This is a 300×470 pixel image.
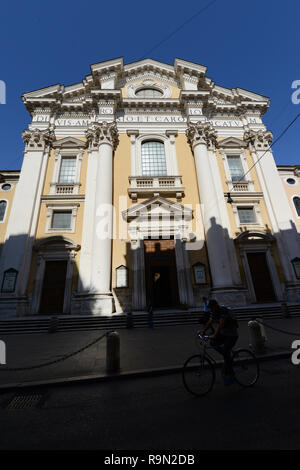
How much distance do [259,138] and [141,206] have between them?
38.7ft

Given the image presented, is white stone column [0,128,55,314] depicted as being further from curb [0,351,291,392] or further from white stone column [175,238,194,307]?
white stone column [175,238,194,307]

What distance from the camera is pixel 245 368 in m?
4.14

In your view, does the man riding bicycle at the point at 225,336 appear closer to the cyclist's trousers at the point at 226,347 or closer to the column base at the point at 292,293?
the cyclist's trousers at the point at 226,347

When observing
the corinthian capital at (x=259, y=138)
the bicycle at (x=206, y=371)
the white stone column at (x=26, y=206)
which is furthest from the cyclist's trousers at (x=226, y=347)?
the corinthian capital at (x=259, y=138)

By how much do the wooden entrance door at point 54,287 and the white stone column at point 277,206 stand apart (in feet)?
46.4

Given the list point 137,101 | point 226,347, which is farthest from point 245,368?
point 137,101

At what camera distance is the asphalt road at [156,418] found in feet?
8.41

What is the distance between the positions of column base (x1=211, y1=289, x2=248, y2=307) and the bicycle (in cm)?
801

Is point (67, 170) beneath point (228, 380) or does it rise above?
above

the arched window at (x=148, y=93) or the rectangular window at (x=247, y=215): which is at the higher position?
the arched window at (x=148, y=93)

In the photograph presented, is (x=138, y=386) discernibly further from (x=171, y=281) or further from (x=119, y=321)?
(x=171, y=281)

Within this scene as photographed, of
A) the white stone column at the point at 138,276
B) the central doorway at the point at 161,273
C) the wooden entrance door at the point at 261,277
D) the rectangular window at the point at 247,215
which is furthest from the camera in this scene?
the rectangular window at the point at 247,215

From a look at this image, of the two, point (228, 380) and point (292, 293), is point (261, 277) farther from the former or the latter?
point (228, 380)

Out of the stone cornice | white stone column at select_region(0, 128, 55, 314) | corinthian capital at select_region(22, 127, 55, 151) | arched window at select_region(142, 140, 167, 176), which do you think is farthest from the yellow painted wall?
corinthian capital at select_region(22, 127, 55, 151)
